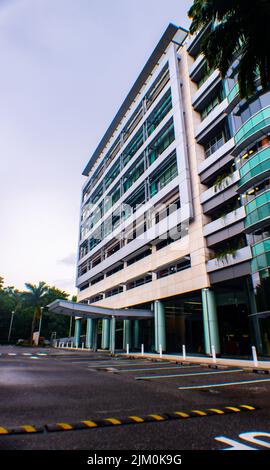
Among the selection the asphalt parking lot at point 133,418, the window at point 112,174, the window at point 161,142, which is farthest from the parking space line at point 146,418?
the window at point 112,174

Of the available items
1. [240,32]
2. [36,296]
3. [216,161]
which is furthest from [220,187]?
[36,296]

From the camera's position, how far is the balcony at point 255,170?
19.7 m

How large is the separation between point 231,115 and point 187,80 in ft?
33.8

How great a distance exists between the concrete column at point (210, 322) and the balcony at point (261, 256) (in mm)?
5182

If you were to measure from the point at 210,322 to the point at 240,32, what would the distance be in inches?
781

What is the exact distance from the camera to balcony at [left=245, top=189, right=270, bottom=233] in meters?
19.2

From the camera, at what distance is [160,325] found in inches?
1168

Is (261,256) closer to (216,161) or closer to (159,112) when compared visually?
(216,161)

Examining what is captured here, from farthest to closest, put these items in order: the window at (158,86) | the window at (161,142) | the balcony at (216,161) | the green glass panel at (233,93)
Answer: the window at (158,86) < the window at (161,142) < the balcony at (216,161) < the green glass panel at (233,93)

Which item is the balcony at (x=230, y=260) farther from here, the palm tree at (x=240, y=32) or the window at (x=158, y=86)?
the window at (x=158, y=86)

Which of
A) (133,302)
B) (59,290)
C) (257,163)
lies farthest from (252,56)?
(59,290)

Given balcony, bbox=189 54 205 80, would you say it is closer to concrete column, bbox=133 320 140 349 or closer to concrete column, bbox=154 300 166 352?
concrete column, bbox=154 300 166 352

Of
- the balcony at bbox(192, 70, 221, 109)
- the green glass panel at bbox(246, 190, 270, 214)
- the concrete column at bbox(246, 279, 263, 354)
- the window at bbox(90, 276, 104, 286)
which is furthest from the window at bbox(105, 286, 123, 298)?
the balcony at bbox(192, 70, 221, 109)
